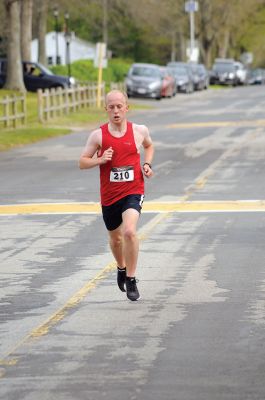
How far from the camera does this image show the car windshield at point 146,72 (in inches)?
2719

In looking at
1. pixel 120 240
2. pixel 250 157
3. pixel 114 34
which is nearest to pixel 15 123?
pixel 250 157

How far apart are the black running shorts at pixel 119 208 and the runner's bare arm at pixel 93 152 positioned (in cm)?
39

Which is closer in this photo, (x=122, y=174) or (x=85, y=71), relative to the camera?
(x=122, y=174)

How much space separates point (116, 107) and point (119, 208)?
85 centimetres

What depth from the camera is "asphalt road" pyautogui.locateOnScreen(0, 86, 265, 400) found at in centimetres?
794

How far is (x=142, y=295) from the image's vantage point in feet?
37.0

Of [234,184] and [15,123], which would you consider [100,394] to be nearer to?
[234,184]

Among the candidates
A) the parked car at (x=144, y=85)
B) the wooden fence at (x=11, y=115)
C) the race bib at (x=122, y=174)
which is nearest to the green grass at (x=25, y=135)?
the wooden fence at (x=11, y=115)

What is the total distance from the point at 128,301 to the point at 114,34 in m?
103

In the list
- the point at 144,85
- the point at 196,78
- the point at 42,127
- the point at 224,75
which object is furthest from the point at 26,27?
the point at 224,75

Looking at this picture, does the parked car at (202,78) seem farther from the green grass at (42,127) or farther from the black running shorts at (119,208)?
the black running shorts at (119,208)

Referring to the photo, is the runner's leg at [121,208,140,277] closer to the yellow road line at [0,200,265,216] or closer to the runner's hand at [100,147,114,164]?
the runner's hand at [100,147,114,164]

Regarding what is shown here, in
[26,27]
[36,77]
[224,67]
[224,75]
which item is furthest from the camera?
[224,67]

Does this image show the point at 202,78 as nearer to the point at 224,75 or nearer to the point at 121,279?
the point at 224,75
